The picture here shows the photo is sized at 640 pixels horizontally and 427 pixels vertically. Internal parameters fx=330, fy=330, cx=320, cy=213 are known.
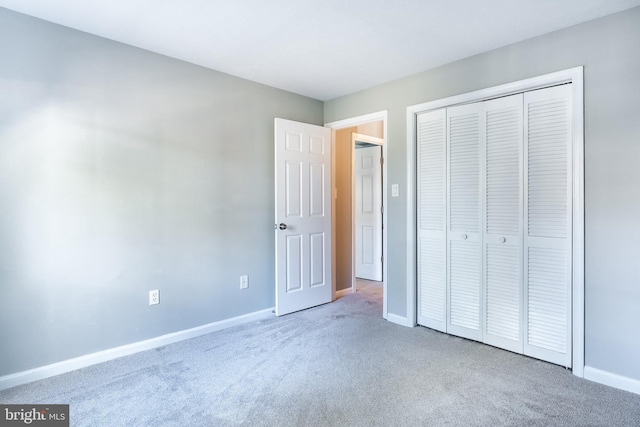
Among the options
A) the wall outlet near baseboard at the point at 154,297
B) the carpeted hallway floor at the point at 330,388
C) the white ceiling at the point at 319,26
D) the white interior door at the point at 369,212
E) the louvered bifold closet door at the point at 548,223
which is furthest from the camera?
the white interior door at the point at 369,212

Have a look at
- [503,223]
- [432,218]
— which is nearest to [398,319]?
[432,218]

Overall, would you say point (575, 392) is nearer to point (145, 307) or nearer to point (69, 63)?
point (145, 307)

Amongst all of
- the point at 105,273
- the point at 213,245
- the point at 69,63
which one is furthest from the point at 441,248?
the point at 69,63

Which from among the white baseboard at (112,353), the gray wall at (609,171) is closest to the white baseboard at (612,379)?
the gray wall at (609,171)

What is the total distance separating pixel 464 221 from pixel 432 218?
29 cm

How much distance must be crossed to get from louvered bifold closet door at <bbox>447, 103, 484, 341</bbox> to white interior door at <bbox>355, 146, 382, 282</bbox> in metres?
2.18

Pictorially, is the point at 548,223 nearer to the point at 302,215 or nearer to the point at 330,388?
the point at 330,388

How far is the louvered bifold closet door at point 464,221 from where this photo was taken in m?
2.74

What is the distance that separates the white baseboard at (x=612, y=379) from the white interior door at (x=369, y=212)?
3.03 metres

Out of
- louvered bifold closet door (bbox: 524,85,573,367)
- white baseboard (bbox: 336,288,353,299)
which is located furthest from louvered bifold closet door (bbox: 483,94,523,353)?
white baseboard (bbox: 336,288,353,299)

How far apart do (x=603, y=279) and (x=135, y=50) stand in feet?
12.2

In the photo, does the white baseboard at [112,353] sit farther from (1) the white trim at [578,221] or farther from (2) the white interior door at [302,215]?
(1) the white trim at [578,221]

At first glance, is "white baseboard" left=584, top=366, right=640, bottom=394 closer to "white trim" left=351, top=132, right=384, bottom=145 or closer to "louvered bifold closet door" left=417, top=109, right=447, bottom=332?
"louvered bifold closet door" left=417, top=109, right=447, bottom=332

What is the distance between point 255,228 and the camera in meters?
3.33
